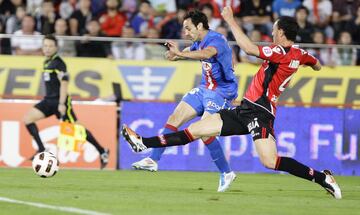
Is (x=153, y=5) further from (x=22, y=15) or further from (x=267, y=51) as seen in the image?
(x=267, y=51)

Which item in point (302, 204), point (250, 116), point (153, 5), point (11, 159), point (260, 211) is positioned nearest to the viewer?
point (260, 211)

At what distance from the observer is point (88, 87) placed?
1925cm

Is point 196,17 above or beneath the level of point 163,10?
above

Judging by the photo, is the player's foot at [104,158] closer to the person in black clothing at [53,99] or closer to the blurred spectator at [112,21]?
the person in black clothing at [53,99]

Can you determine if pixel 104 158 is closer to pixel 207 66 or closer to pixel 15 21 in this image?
pixel 15 21

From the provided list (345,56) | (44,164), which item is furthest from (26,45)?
(44,164)

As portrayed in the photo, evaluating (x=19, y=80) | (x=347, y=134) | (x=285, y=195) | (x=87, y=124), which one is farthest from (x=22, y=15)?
(x=285, y=195)

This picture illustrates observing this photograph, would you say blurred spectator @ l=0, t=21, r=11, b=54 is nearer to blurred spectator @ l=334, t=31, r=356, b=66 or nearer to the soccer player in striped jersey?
blurred spectator @ l=334, t=31, r=356, b=66

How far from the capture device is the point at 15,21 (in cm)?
2017

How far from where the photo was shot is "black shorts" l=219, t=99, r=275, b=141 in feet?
37.8

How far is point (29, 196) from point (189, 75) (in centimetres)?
876

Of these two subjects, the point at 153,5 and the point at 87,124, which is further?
the point at 153,5

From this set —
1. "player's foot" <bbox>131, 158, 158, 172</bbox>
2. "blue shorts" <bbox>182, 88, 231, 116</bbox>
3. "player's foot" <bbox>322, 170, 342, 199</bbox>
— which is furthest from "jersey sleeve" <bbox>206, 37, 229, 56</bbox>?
"player's foot" <bbox>322, 170, 342, 199</bbox>

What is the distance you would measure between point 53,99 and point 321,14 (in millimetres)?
6870
